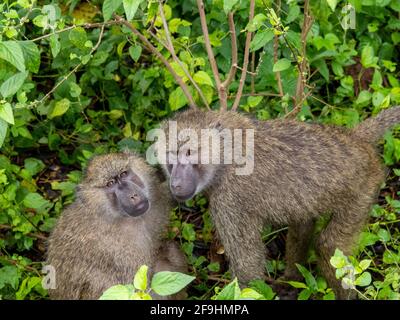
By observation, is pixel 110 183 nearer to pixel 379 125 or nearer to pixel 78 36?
pixel 78 36

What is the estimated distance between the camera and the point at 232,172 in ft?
12.9

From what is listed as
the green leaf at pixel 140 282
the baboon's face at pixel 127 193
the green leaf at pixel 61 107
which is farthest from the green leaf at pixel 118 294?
the green leaf at pixel 61 107

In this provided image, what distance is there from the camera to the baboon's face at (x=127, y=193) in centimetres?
386

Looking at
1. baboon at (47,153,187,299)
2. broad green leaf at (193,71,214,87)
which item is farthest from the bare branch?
baboon at (47,153,187,299)

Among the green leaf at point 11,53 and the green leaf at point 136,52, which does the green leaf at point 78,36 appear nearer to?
the green leaf at point 136,52

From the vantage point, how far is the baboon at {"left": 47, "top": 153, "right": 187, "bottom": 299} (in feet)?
13.0

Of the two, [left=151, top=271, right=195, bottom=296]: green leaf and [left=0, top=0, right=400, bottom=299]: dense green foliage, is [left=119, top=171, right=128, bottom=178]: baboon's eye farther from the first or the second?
[left=151, top=271, right=195, bottom=296]: green leaf

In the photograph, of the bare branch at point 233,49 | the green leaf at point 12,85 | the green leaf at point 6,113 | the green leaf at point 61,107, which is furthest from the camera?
the green leaf at point 61,107

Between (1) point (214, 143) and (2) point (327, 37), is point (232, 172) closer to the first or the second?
(1) point (214, 143)

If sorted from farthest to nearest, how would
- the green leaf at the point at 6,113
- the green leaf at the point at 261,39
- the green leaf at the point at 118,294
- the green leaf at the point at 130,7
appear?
the green leaf at the point at 261,39
the green leaf at the point at 6,113
the green leaf at the point at 130,7
the green leaf at the point at 118,294

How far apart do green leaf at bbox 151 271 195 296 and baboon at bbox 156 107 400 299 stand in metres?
1.23

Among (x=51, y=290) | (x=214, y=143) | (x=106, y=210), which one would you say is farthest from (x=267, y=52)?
(x=51, y=290)

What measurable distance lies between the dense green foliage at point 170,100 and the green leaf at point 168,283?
1367mm

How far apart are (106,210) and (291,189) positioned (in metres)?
1.06
